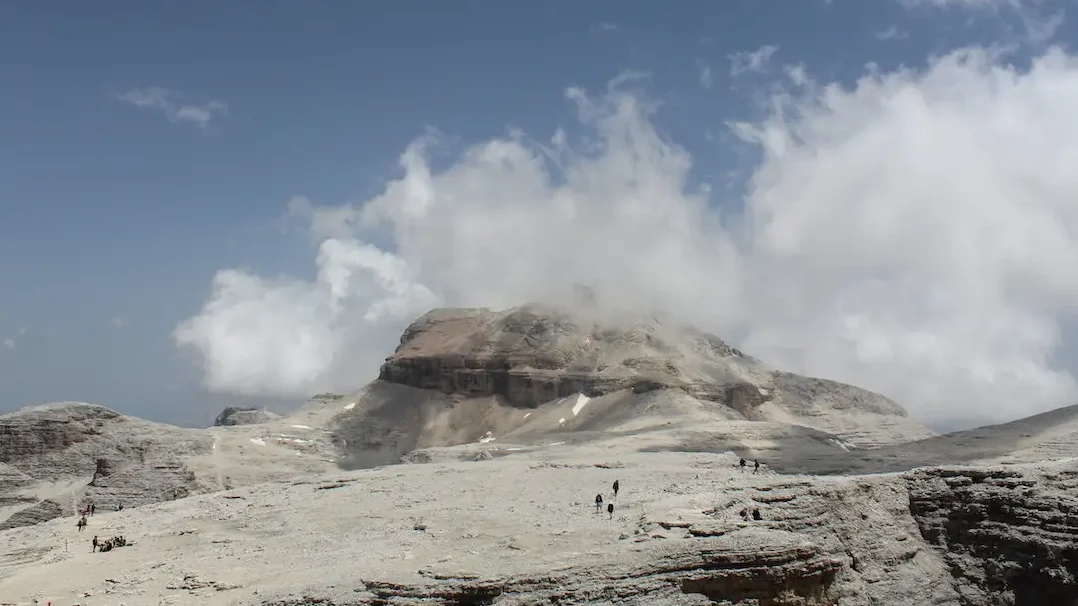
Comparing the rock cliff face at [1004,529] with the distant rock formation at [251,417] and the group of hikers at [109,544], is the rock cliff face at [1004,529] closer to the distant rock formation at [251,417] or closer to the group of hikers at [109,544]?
the group of hikers at [109,544]

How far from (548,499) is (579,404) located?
47920 millimetres

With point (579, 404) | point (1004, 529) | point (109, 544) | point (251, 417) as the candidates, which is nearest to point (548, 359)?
point (579, 404)

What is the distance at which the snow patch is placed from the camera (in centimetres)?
7852

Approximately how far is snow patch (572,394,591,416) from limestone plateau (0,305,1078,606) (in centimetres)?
22

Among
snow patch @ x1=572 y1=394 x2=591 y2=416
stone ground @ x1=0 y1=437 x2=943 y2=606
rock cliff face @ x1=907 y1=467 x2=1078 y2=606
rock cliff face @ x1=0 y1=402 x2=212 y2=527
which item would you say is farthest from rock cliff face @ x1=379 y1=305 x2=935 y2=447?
rock cliff face @ x1=907 y1=467 x2=1078 y2=606

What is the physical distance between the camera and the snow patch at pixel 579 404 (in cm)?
7852

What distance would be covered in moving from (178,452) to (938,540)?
5262 cm

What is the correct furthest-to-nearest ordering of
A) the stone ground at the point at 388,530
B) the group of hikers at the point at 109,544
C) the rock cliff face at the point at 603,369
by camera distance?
the rock cliff face at the point at 603,369, the group of hikers at the point at 109,544, the stone ground at the point at 388,530

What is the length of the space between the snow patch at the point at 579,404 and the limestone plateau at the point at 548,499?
22 centimetres

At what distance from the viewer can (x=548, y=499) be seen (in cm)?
3203

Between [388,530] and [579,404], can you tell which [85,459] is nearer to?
[579,404]

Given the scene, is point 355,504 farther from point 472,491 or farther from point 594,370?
point 594,370

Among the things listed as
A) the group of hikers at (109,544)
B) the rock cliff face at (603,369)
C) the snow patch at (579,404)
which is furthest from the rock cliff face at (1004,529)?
the snow patch at (579,404)

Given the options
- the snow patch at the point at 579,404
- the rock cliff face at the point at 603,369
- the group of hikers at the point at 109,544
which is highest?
the rock cliff face at the point at 603,369
